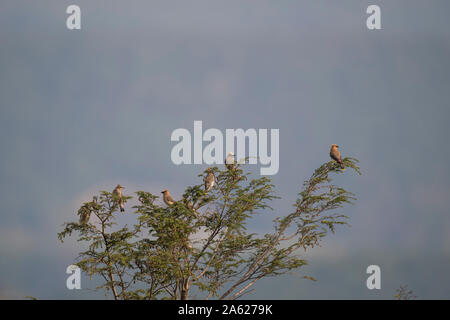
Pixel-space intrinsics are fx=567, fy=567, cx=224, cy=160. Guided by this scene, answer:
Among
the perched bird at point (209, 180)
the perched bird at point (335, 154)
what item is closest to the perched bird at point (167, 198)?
the perched bird at point (209, 180)

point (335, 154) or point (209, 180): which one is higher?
point (335, 154)

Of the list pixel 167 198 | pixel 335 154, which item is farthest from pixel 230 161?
pixel 335 154

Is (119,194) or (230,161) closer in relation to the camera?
(119,194)

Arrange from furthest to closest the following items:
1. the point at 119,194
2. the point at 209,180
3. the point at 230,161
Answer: the point at 230,161
the point at 209,180
the point at 119,194

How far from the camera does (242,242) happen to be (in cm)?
1934

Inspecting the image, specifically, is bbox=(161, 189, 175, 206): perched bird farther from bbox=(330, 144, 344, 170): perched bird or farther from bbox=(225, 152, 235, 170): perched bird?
bbox=(330, 144, 344, 170): perched bird

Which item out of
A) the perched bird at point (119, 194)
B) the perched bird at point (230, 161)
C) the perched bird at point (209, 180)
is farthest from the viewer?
the perched bird at point (230, 161)

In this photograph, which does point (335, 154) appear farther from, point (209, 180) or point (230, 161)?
point (209, 180)

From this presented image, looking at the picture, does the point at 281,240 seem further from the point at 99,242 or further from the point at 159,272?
the point at 99,242

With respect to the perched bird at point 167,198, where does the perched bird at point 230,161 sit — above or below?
above

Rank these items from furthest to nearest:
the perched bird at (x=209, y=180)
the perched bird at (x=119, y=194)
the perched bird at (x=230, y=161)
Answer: the perched bird at (x=230, y=161) → the perched bird at (x=209, y=180) → the perched bird at (x=119, y=194)

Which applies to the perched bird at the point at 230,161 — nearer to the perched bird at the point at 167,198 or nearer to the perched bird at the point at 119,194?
the perched bird at the point at 167,198

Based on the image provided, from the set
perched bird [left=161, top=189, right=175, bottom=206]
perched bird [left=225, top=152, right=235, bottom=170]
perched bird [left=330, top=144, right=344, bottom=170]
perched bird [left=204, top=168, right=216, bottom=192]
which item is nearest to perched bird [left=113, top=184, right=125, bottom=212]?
perched bird [left=161, top=189, right=175, bottom=206]
